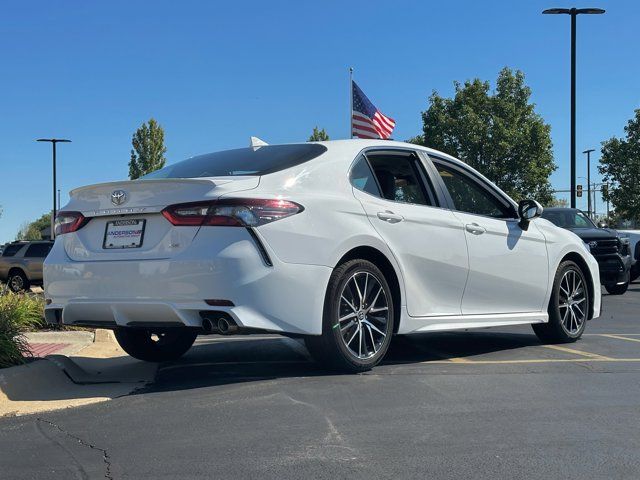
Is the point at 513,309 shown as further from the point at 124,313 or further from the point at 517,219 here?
the point at 124,313

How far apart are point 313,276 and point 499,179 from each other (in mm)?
30723

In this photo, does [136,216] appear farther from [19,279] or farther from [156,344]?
[19,279]

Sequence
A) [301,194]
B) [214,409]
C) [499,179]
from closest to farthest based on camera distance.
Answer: [214,409], [301,194], [499,179]

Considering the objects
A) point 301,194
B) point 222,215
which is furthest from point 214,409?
point 301,194

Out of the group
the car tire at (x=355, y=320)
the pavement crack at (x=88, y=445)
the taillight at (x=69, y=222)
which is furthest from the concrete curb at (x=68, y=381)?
the car tire at (x=355, y=320)

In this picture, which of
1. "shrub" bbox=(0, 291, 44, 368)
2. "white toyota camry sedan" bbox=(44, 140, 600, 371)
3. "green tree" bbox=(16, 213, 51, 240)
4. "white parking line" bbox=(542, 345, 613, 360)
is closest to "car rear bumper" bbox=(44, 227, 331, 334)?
"white toyota camry sedan" bbox=(44, 140, 600, 371)

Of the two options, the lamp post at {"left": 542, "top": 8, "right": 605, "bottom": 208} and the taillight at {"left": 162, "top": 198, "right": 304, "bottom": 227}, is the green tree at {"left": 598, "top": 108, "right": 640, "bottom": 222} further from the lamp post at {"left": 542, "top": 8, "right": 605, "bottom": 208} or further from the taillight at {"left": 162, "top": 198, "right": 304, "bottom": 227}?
the taillight at {"left": 162, "top": 198, "right": 304, "bottom": 227}

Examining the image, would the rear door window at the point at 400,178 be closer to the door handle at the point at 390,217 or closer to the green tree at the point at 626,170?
the door handle at the point at 390,217

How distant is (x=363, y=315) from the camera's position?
528 cm

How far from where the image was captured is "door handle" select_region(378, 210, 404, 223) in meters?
5.46

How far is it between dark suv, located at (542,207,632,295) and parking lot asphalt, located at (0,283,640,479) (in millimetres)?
8981

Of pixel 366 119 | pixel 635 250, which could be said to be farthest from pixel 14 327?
pixel 635 250

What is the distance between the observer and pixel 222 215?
470 centimetres

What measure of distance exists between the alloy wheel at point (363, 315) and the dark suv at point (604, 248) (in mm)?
10400
